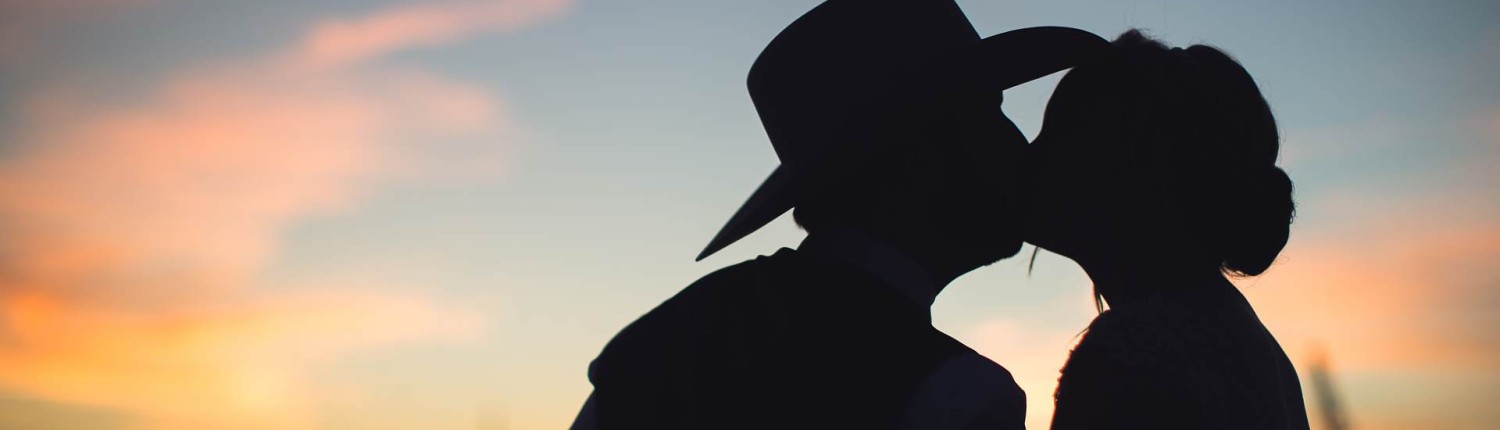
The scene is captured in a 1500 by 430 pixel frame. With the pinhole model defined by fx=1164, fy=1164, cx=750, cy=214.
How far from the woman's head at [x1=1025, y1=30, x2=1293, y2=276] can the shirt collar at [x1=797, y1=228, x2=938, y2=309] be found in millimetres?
621

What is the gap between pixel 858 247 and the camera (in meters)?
2.26

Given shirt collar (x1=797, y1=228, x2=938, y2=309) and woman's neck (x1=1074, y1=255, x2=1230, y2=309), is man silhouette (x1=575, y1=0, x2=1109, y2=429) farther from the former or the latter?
woman's neck (x1=1074, y1=255, x2=1230, y2=309)

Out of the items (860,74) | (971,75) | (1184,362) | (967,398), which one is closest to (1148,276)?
(1184,362)

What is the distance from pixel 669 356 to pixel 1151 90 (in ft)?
4.84

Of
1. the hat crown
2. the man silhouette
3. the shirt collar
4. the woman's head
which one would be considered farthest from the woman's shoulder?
the hat crown

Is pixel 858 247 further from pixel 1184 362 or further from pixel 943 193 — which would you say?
pixel 1184 362

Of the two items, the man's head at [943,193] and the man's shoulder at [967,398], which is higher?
the man's head at [943,193]

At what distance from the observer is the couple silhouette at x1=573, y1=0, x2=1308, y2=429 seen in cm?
198

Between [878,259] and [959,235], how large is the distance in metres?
0.19

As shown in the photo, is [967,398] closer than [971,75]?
Yes

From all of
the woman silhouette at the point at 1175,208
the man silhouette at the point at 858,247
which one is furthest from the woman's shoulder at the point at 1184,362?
the man silhouette at the point at 858,247

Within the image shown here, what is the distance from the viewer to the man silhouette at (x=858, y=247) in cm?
194

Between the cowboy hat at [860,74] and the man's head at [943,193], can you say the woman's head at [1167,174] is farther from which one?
the man's head at [943,193]

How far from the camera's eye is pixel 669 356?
83.0 inches
